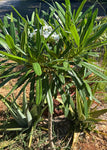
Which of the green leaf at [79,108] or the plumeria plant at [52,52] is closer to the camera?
the plumeria plant at [52,52]

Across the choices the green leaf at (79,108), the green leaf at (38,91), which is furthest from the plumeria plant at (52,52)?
the green leaf at (79,108)

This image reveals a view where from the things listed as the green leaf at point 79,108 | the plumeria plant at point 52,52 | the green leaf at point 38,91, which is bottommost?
the green leaf at point 79,108

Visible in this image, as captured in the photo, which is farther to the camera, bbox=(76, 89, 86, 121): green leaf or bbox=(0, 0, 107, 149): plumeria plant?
bbox=(76, 89, 86, 121): green leaf

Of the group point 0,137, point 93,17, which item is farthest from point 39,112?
point 93,17

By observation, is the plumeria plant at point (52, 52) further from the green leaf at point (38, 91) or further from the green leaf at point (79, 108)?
the green leaf at point (79, 108)

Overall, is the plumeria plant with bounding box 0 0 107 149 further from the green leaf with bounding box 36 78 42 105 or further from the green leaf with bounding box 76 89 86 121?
the green leaf with bounding box 76 89 86 121

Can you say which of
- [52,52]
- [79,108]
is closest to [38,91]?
[52,52]

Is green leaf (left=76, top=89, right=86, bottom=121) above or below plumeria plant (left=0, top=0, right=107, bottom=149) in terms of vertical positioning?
below

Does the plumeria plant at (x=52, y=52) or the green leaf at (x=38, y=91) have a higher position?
the plumeria plant at (x=52, y=52)

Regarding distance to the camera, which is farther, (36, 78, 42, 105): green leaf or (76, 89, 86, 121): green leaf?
(76, 89, 86, 121): green leaf

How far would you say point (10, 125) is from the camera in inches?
72.9

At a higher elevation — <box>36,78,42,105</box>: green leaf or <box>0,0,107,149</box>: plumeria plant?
<box>0,0,107,149</box>: plumeria plant

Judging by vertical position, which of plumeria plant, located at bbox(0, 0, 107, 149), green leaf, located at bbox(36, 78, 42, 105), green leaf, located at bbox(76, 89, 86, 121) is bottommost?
green leaf, located at bbox(76, 89, 86, 121)

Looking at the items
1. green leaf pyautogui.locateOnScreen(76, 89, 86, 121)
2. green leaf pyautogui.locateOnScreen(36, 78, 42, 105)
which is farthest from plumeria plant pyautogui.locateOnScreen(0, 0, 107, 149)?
green leaf pyautogui.locateOnScreen(76, 89, 86, 121)
